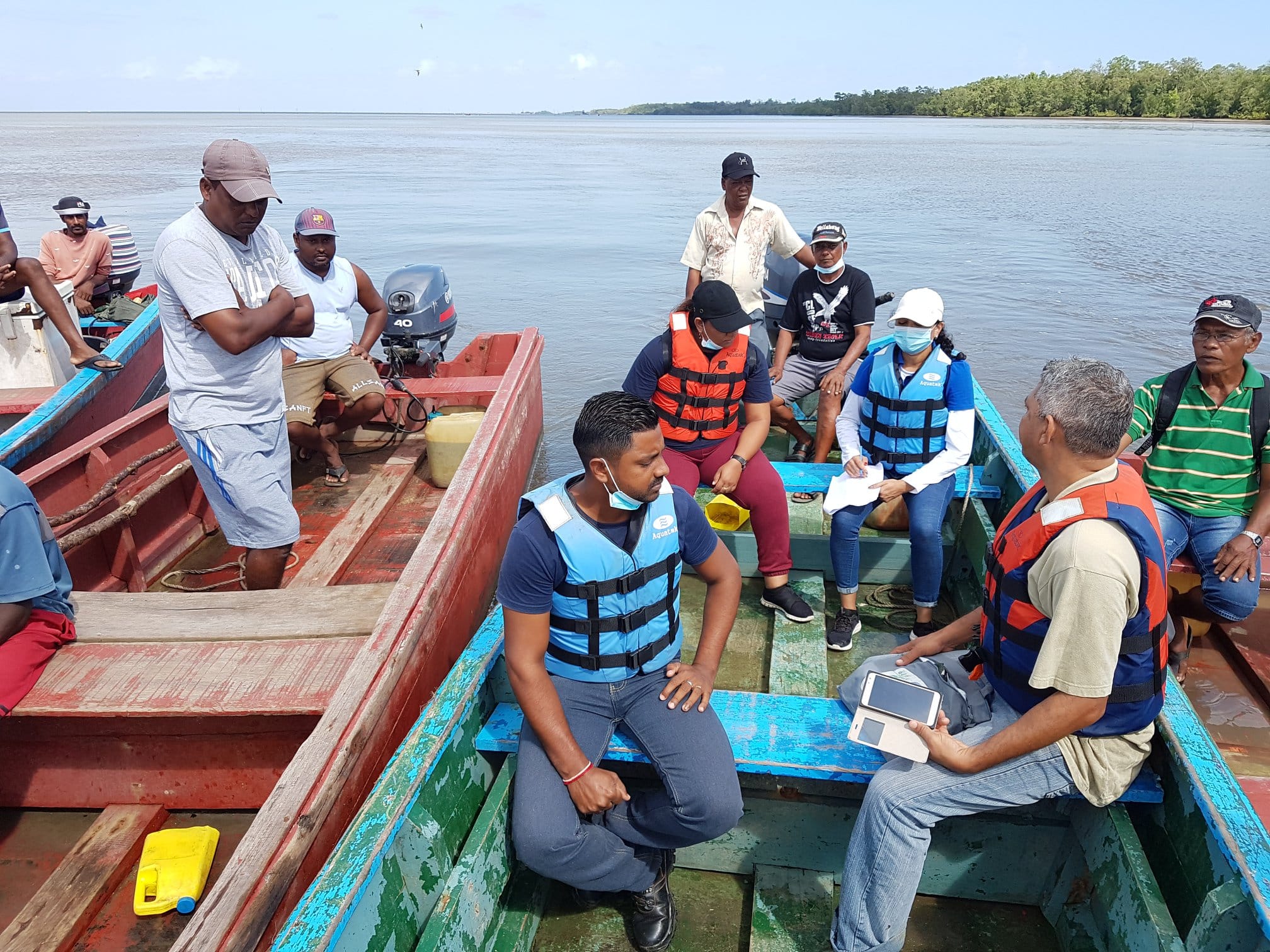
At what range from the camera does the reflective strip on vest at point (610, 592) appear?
222cm

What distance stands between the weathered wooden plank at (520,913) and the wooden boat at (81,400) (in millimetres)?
3901

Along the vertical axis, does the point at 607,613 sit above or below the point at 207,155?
below

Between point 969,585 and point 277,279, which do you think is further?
point 969,585

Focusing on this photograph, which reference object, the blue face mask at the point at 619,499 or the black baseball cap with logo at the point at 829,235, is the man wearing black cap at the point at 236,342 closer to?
the blue face mask at the point at 619,499

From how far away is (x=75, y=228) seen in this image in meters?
7.73

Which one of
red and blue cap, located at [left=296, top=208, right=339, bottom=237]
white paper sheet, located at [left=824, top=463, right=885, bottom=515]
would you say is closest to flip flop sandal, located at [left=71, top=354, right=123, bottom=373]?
red and blue cap, located at [left=296, top=208, right=339, bottom=237]

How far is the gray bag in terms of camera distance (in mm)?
2234

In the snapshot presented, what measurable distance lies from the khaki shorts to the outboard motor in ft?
3.83

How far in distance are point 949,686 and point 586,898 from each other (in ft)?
4.11

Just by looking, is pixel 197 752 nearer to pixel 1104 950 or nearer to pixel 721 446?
pixel 721 446

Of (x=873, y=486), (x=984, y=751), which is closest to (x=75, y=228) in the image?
(x=873, y=486)

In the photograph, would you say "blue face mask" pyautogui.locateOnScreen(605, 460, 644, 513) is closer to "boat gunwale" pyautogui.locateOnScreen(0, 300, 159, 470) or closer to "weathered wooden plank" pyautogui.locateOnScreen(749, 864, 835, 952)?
"weathered wooden plank" pyautogui.locateOnScreen(749, 864, 835, 952)

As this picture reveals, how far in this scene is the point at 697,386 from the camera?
3719mm

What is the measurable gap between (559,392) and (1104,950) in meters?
9.01
